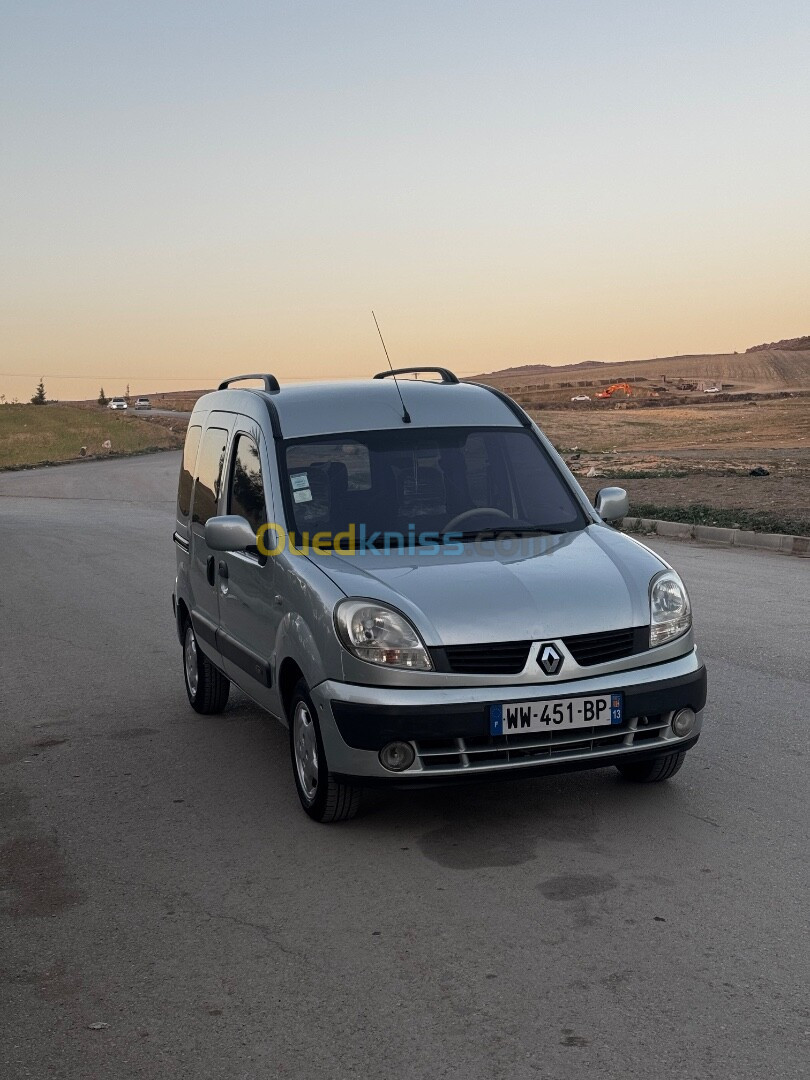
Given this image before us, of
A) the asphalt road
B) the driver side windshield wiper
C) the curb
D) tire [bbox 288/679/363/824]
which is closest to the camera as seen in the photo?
the asphalt road

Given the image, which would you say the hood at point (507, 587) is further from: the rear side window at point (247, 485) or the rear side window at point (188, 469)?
the rear side window at point (188, 469)

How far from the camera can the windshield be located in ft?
19.5

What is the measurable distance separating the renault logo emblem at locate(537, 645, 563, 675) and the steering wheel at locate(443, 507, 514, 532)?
1113mm

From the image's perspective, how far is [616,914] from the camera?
13.9 feet

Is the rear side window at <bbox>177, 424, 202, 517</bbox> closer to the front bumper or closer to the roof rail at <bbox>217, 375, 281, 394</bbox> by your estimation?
the roof rail at <bbox>217, 375, 281, 394</bbox>

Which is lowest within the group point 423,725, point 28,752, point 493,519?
point 28,752

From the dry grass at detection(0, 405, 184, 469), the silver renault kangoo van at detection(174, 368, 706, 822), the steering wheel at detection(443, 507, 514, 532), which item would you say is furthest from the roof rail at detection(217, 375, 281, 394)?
the dry grass at detection(0, 405, 184, 469)

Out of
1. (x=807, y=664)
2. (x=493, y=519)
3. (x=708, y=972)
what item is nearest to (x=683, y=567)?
(x=807, y=664)

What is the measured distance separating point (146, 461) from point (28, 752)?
43.8 metres

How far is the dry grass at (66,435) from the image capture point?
57.5 metres

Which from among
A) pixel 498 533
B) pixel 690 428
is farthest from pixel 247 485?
pixel 690 428

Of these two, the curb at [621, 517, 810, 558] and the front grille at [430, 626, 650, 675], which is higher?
the front grille at [430, 626, 650, 675]

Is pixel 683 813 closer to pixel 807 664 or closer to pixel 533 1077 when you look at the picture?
pixel 533 1077


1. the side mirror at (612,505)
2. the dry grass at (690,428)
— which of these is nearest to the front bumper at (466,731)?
the side mirror at (612,505)
